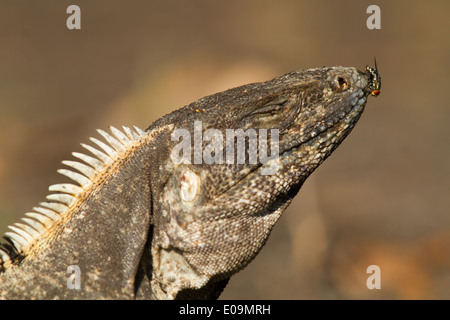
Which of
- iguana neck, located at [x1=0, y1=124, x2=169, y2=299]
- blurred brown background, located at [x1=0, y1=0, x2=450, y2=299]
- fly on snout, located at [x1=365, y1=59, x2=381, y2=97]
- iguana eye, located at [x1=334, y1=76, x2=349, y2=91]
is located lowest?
iguana neck, located at [x1=0, y1=124, x2=169, y2=299]

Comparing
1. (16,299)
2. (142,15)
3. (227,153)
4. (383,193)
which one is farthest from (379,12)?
(16,299)

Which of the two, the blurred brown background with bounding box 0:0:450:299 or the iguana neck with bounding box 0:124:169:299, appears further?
the blurred brown background with bounding box 0:0:450:299

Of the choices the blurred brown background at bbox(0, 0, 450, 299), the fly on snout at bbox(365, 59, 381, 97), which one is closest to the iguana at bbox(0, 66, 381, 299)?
the fly on snout at bbox(365, 59, 381, 97)

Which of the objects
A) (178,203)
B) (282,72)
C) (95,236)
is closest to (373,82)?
(178,203)

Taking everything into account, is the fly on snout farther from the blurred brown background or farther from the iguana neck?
the blurred brown background

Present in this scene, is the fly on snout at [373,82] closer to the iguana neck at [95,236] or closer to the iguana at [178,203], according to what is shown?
the iguana at [178,203]
